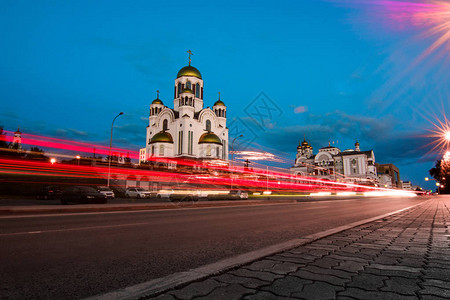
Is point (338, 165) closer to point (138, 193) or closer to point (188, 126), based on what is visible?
point (188, 126)

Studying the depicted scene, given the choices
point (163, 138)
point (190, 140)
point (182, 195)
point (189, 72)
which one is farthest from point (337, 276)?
point (189, 72)

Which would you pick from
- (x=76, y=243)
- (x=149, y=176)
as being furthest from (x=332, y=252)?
(x=149, y=176)

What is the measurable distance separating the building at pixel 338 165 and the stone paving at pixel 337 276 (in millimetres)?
117787

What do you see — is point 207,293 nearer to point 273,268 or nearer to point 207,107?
point 273,268

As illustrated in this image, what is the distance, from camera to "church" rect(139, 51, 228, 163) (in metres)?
68.4

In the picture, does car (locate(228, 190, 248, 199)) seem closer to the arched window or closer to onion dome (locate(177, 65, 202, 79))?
the arched window

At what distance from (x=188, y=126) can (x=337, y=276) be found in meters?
67.1

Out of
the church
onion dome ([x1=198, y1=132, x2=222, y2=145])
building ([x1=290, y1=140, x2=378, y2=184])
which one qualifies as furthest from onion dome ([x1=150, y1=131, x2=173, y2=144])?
building ([x1=290, y1=140, x2=378, y2=184])

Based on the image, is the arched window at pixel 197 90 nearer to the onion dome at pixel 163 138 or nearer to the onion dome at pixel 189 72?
the onion dome at pixel 189 72

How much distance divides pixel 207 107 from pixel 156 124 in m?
15.3

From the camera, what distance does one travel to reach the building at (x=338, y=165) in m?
114

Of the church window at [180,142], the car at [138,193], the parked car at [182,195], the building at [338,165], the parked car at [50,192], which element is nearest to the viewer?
the parked car at [50,192]

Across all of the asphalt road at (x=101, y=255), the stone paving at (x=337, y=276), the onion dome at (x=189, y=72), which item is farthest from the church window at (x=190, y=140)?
the stone paving at (x=337, y=276)

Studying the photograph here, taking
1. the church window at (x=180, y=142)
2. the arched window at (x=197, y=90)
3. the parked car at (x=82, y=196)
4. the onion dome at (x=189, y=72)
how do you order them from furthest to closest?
the arched window at (x=197, y=90) < the onion dome at (x=189, y=72) < the church window at (x=180, y=142) < the parked car at (x=82, y=196)
